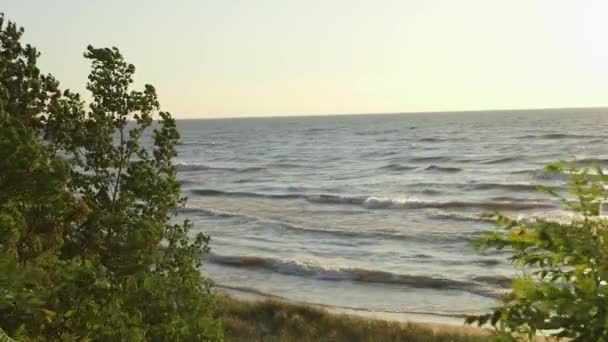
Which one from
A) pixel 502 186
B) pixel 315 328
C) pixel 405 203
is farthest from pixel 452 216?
pixel 315 328

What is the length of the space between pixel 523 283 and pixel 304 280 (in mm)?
22084

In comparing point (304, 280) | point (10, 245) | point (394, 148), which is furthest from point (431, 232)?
point (394, 148)

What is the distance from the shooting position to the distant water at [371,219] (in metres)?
23.2

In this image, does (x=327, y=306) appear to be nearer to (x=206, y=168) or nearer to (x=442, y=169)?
(x=442, y=169)

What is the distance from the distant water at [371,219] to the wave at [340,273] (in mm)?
49

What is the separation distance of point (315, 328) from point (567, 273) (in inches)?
536

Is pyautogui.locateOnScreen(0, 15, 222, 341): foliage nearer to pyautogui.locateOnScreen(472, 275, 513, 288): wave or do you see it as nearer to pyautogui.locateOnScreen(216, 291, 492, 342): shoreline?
pyautogui.locateOnScreen(216, 291, 492, 342): shoreline

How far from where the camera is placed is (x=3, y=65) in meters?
7.20

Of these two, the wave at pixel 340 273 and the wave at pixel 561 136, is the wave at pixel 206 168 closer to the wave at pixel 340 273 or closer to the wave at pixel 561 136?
the wave at pixel 561 136

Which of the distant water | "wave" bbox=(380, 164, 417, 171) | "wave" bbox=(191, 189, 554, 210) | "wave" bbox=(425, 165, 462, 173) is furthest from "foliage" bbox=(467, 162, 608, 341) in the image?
"wave" bbox=(380, 164, 417, 171)

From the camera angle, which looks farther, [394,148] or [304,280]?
[394,148]

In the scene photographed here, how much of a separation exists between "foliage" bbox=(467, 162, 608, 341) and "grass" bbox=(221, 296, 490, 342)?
38.6ft

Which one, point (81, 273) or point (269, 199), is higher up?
point (81, 273)

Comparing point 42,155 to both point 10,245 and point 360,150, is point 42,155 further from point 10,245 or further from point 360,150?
point 360,150
